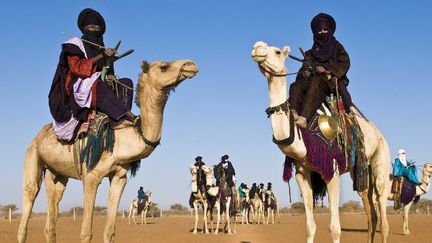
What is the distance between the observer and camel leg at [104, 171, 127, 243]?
25.7 feet

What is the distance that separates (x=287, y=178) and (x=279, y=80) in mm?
1706

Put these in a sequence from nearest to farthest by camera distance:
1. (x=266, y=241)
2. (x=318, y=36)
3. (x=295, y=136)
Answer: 1. (x=295, y=136)
2. (x=318, y=36)
3. (x=266, y=241)

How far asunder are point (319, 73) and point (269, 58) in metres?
1.46

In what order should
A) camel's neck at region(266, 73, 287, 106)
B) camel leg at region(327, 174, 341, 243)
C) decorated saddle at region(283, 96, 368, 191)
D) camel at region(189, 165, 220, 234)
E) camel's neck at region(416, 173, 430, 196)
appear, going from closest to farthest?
camel's neck at region(266, 73, 287, 106)
camel leg at region(327, 174, 341, 243)
decorated saddle at region(283, 96, 368, 191)
camel's neck at region(416, 173, 430, 196)
camel at region(189, 165, 220, 234)

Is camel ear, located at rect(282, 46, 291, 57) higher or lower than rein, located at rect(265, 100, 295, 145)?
higher

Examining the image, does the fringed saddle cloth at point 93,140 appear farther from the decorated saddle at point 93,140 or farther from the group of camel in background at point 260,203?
the group of camel in background at point 260,203

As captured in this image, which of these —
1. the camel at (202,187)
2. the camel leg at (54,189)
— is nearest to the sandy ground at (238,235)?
the camel at (202,187)

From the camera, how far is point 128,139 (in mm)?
7926

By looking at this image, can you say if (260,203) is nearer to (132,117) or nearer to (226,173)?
(226,173)

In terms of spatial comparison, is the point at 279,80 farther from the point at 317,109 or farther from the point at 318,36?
the point at 318,36

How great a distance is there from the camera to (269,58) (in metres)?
8.07

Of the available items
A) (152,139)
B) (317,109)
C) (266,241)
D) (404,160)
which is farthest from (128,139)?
(404,160)

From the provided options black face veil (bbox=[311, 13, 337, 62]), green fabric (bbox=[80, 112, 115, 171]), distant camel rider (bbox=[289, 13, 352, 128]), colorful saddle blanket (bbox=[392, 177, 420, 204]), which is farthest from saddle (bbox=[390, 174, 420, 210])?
green fabric (bbox=[80, 112, 115, 171])

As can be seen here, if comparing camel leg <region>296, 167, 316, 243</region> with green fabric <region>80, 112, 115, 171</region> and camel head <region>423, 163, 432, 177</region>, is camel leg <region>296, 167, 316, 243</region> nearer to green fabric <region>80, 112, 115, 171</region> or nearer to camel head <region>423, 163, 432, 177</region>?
green fabric <region>80, 112, 115, 171</region>
